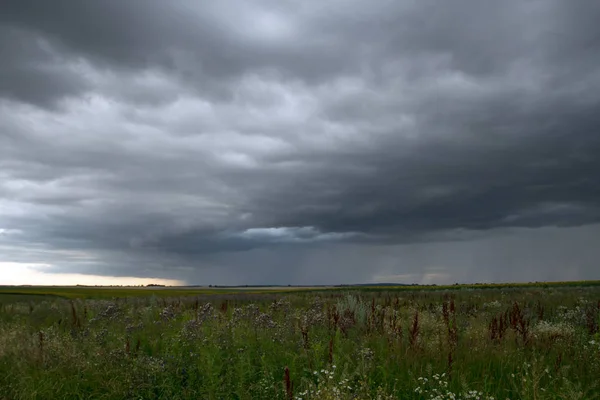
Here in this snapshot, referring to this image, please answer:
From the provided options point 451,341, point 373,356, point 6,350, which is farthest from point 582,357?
point 6,350

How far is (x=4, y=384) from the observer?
25.3 ft

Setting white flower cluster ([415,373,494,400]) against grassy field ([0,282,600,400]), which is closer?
white flower cluster ([415,373,494,400])

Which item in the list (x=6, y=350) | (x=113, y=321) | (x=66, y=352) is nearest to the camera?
(x=66, y=352)

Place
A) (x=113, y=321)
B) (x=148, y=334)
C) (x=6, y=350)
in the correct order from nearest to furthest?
(x=6, y=350)
(x=148, y=334)
(x=113, y=321)

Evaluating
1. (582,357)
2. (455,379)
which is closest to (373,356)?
(455,379)

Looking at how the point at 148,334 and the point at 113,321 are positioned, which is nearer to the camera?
the point at 148,334

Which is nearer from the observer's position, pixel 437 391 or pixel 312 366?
pixel 437 391

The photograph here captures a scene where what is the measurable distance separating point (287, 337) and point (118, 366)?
337 centimetres

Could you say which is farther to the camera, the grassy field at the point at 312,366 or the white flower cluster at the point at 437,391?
the grassy field at the point at 312,366

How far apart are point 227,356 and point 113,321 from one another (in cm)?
733

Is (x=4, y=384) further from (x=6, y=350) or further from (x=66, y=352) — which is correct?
(x=6, y=350)

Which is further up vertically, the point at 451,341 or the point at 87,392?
the point at 451,341

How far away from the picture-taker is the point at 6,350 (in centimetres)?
920

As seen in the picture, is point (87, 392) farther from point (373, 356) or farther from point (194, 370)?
point (373, 356)
